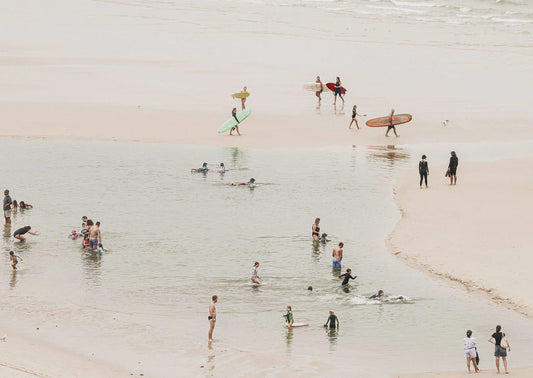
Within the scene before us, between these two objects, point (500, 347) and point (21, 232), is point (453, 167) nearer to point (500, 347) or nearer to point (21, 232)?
point (500, 347)

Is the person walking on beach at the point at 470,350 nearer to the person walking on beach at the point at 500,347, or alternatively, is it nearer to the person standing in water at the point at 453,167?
the person walking on beach at the point at 500,347

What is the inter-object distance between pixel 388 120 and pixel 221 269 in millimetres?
25481

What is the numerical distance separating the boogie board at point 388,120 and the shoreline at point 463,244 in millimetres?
10583

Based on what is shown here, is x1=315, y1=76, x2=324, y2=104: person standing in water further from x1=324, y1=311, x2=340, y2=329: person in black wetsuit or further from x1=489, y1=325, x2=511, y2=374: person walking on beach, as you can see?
x1=489, y1=325, x2=511, y2=374: person walking on beach

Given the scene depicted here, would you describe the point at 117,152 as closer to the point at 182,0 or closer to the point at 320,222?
the point at 320,222

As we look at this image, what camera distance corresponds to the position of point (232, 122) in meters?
50.8

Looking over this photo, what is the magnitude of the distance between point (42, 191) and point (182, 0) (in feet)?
225

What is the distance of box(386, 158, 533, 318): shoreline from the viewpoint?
26906mm

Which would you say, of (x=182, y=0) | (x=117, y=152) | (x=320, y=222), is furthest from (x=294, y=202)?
(x=182, y=0)

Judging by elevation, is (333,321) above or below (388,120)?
below

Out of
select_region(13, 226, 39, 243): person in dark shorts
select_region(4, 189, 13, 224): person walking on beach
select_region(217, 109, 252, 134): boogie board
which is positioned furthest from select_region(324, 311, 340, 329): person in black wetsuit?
select_region(217, 109, 252, 134): boogie board

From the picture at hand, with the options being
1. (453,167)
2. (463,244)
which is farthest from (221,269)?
(453,167)

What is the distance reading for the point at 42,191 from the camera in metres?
38.2

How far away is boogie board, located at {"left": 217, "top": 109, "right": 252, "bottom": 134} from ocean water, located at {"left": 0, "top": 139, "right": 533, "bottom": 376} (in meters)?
4.95
